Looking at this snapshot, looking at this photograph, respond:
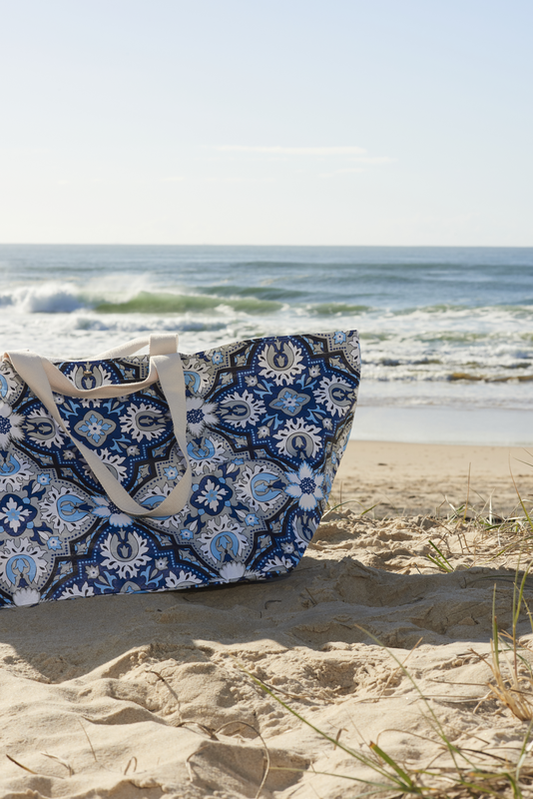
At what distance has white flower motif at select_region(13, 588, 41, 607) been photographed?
2.10m

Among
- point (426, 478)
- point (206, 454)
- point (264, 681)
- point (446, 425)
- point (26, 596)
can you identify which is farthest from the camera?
point (446, 425)

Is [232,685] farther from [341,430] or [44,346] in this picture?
[44,346]

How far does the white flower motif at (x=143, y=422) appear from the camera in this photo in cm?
229

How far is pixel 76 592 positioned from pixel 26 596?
0.16 metres

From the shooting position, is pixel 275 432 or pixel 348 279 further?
pixel 348 279

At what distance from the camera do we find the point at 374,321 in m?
16.4

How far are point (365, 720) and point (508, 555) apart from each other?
1.38m

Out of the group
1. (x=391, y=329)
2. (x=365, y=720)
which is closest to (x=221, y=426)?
(x=365, y=720)

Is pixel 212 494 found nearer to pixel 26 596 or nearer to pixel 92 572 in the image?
pixel 92 572

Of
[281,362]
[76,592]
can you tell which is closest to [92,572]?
[76,592]

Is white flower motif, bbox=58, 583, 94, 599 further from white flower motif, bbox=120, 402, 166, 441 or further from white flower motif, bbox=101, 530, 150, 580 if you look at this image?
white flower motif, bbox=120, 402, 166, 441

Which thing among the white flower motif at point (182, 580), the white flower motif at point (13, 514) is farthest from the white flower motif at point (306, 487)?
the white flower motif at point (13, 514)

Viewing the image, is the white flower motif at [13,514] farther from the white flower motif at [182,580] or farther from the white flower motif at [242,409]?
the white flower motif at [242,409]

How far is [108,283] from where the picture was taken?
26.0 metres
